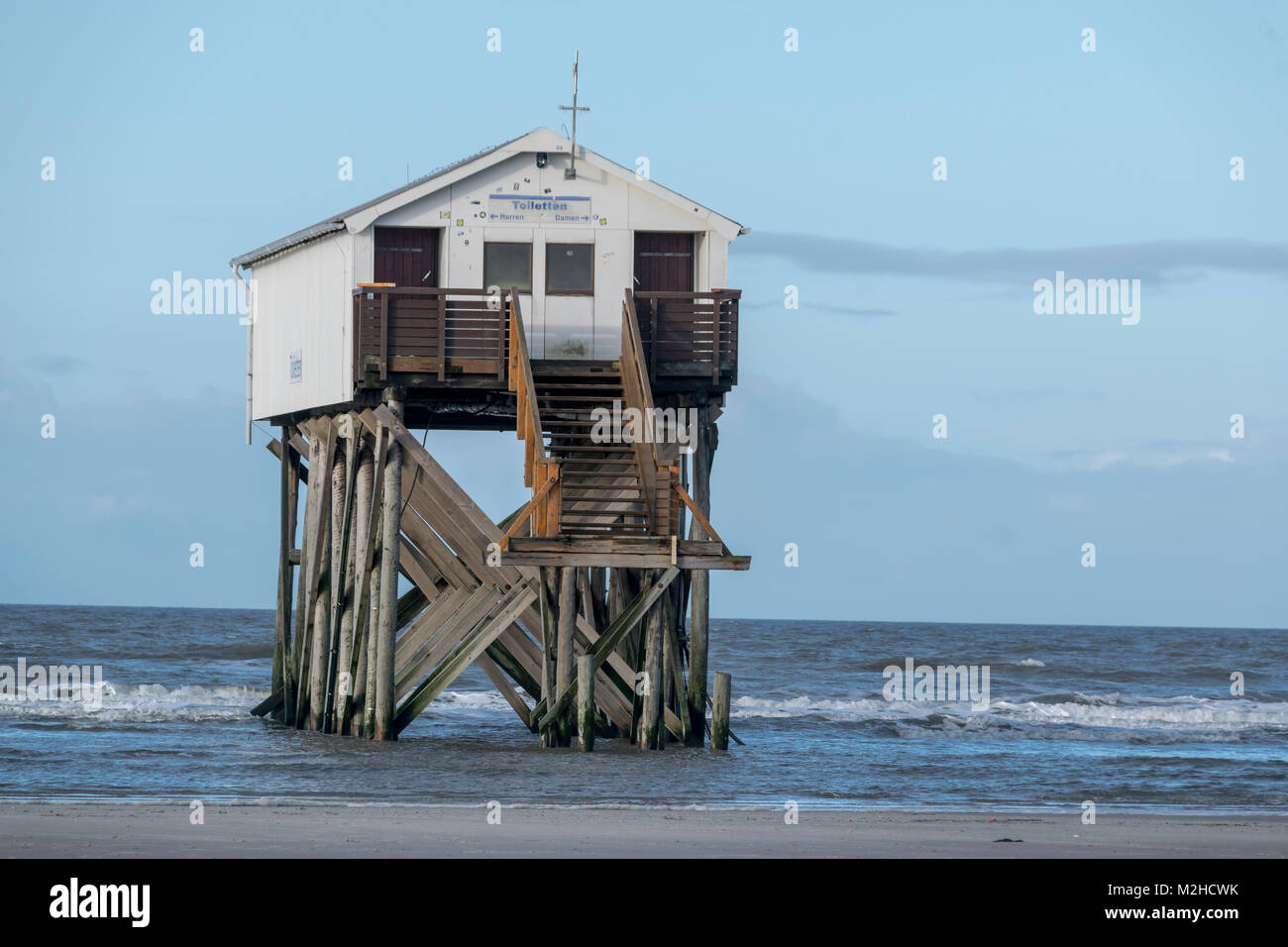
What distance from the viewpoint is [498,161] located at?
25969 millimetres

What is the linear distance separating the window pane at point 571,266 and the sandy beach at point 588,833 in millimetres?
9625

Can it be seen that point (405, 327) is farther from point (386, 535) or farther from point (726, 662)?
point (726, 662)

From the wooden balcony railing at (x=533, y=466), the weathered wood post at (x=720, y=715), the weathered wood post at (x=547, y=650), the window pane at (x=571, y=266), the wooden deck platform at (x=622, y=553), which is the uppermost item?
the window pane at (x=571, y=266)

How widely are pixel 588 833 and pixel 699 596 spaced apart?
9955 millimetres

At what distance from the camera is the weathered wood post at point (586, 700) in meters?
24.2

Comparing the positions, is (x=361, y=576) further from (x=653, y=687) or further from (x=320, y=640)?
(x=653, y=687)

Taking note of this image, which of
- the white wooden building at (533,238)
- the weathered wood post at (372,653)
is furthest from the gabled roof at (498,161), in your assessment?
the weathered wood post at (372,653)

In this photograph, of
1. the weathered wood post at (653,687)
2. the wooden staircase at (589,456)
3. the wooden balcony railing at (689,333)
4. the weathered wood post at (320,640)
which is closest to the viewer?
the wooden staircase at (589,456)

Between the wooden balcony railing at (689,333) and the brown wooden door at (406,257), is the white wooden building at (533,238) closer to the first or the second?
the brown wooden door at (406,257)

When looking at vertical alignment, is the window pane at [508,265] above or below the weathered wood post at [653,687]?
above

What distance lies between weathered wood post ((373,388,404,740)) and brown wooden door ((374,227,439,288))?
5.40 ft

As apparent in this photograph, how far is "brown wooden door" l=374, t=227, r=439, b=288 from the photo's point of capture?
85.6 ft

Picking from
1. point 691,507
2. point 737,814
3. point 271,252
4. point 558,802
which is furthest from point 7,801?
point 271,252
